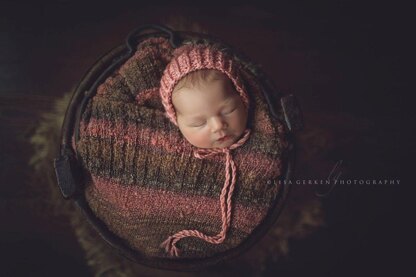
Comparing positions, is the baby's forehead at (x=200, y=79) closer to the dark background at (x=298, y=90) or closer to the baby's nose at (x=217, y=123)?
the baby's nose at (x=217, y=123)

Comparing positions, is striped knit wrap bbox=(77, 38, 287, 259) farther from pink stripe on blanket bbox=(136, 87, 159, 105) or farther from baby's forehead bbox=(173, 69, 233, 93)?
baby's forehead bbox=(173, 69, 233, 93)

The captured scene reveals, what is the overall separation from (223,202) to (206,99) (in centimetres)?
25

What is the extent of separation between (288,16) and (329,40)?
0.13 meters

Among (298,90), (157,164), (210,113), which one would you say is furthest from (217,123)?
(298,90)

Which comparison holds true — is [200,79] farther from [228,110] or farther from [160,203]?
[160,203]

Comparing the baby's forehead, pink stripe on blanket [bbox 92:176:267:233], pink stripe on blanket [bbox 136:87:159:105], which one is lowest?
pink stripe on blanket [bbox 92:176:267:233]

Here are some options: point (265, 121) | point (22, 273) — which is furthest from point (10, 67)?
point (265, 121)

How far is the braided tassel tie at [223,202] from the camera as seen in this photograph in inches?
31.6

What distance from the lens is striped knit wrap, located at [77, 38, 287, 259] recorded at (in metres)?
0.82

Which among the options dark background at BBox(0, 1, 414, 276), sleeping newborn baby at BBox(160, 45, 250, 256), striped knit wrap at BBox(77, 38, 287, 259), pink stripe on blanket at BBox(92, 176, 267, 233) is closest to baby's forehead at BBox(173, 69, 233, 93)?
sleeping newborn baby at BBox(160, 45, 250, 256)

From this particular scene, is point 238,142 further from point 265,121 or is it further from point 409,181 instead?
point 409,181

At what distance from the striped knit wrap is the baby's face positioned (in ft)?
0.21

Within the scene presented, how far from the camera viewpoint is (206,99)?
68 centimetres

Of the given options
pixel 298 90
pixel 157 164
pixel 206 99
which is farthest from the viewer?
pixel 298 90
